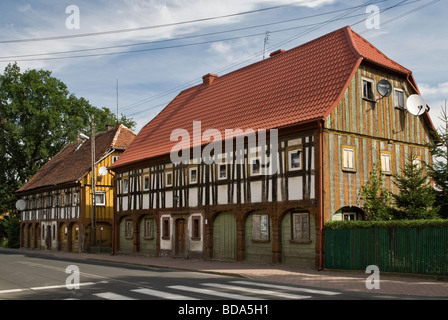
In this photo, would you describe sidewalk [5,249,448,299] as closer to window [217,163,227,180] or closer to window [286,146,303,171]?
window [286,146,303,171]

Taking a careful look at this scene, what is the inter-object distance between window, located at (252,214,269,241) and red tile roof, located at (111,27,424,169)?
4.10m

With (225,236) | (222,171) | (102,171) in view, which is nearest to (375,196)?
(222,171)

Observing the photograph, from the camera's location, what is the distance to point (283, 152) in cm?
2267

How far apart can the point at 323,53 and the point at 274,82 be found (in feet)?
9.94

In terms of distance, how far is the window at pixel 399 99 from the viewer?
81.3 ft

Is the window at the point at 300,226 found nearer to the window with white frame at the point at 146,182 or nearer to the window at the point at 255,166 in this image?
the window at the point at 255,166

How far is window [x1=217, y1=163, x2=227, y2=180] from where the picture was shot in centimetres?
Answer: 2591

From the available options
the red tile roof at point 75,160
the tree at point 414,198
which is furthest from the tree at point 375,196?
the red tile roof at point 75,160

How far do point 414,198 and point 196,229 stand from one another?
1247cm

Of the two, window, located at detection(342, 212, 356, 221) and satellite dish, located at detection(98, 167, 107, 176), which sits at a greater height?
Answer: satellite dish, located at detection(98, 167, 107, 176)

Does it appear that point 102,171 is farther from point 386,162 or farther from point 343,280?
point 343,280

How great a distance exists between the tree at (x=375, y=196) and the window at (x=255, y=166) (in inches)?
182

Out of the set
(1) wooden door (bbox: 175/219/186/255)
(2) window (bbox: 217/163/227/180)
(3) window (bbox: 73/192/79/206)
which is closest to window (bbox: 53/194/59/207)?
(3) window (bbox: 73/192/79/206)

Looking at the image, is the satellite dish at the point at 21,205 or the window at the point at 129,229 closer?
the window at the point at 129,229
